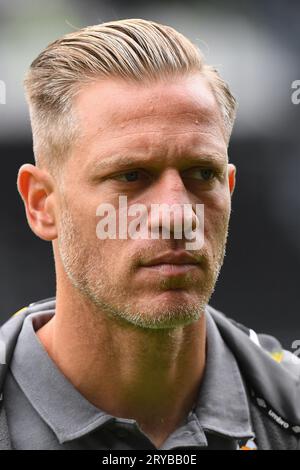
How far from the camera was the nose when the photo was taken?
175 centimetres

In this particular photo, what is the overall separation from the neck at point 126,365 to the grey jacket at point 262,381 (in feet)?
0.62

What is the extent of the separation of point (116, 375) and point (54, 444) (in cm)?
23

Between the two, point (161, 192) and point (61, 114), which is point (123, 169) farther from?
point (61, 114)

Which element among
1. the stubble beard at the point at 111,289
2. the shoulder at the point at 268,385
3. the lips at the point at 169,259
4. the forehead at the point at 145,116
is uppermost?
the forehead at the point at 145,116

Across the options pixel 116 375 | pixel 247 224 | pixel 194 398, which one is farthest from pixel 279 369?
pixel 247 224

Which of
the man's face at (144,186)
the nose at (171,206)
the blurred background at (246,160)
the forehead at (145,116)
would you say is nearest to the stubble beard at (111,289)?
the man's face at (144,186)

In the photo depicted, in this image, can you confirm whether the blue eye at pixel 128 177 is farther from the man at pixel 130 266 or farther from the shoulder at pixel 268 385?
the shoulder at pixel 268 385

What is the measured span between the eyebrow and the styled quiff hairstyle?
12 cm

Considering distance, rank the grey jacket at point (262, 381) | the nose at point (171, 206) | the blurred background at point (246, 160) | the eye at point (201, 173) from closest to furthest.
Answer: the nose at point (171, 206), the eye at point (201, 173), the grey jacket at point (262, 381), the blurred background at point (246, 160)

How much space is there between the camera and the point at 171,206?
5.79ft

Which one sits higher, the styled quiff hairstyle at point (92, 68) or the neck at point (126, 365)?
the styled quiff hairstyle at point (92, 68)

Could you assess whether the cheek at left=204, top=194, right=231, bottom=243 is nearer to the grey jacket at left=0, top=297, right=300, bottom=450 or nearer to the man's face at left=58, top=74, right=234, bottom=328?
the man's face at left=58, top=74, right=234, bottom=328

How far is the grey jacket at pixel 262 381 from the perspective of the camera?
198 cm

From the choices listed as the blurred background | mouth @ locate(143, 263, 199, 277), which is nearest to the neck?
mouth @ locate(143, 263, 199, 277)
